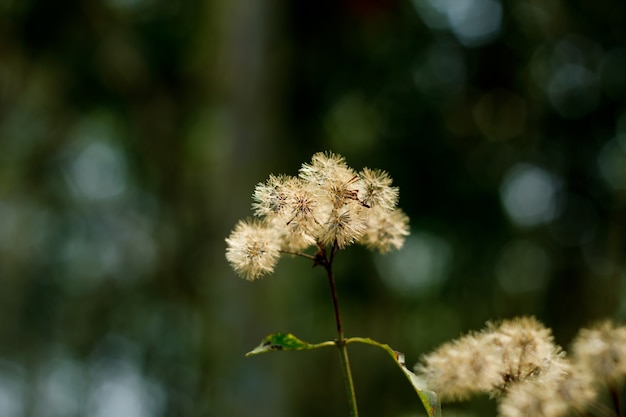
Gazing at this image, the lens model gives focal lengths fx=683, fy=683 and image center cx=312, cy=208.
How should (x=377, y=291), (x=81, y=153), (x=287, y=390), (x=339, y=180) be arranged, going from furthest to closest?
(x=81, y=153) < (x=377, y=291) < (x=287, y=390) < (x=339, y=180)

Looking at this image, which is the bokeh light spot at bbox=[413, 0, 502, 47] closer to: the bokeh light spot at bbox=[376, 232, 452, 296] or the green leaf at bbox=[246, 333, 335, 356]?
the bokeh light spot at bbox=[376, 232, 452, 296]

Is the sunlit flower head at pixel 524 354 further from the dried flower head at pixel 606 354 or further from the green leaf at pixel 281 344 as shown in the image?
the green leaf at pixel 281 344

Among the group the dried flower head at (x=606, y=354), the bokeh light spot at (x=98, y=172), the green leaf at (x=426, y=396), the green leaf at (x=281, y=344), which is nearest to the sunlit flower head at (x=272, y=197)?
the green leaf at (x=281, y=344)

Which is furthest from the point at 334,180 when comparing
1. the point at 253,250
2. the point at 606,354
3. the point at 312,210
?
the point at 606,354

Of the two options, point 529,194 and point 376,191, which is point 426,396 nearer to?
point 376,191

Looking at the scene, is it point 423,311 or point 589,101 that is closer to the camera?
point 589,101

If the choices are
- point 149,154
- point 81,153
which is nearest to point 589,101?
point 149,154

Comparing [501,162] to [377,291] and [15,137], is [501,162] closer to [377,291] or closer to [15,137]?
[377,291]
